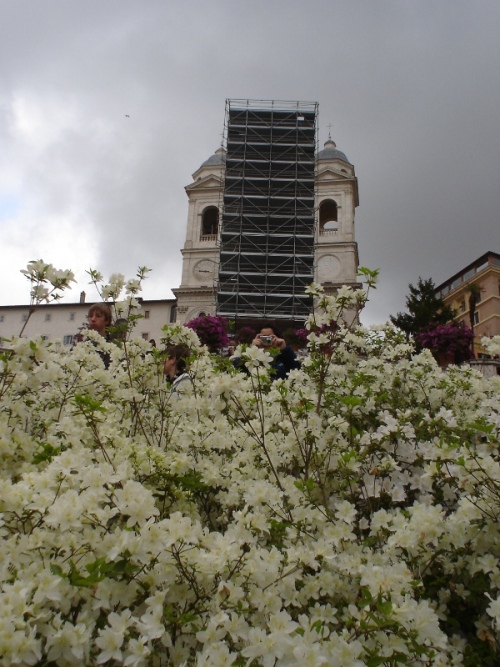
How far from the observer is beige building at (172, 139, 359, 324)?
147ft

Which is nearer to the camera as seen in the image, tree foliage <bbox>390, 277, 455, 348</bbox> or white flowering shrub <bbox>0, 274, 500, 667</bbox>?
white flowering shrub <bbox>0, 274, 500, 667</bbox>

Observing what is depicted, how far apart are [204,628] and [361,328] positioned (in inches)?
159

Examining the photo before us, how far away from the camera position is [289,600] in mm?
1938

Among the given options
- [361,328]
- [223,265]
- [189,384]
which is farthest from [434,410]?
[223,265]

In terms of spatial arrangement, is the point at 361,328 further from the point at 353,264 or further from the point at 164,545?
the point at 353,264

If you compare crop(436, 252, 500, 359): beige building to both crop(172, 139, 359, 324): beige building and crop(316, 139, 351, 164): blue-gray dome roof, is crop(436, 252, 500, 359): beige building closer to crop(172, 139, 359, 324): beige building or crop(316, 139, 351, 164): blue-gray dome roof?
crop(172, 139, 359, 324): beige building

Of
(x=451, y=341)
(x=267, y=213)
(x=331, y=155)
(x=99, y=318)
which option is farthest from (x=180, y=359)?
(x=331, y=155)

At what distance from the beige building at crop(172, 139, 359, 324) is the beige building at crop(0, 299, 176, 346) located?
4.43 metres

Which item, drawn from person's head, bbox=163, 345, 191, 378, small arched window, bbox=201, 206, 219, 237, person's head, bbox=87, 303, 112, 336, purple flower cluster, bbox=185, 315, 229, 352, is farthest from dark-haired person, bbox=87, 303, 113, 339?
small arched window, bbox=201, 206, 219, 237

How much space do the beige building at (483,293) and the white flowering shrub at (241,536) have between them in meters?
54.3

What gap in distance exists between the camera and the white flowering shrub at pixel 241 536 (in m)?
1.59

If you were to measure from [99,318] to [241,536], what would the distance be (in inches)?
160

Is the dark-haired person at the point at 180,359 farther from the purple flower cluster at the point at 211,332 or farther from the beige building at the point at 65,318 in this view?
the beige building at the point at 65,318

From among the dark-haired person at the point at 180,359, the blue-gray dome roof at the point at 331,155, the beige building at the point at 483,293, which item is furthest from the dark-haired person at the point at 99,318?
the beige building at the point at 483,293
